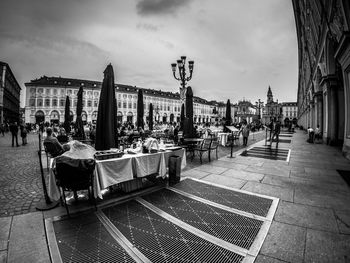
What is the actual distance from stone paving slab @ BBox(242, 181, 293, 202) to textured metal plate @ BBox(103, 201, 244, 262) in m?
2.53

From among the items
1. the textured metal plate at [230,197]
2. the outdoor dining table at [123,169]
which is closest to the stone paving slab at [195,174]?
the textured metal plate at [230,197]

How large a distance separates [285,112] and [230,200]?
144164 mm

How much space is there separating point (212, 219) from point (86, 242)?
7.10 feet

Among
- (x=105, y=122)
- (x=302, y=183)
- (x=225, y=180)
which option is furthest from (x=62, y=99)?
(x=302, y=183)

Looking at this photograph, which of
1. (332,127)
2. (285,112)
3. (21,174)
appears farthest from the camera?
(285,112)

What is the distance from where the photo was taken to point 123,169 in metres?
4.12

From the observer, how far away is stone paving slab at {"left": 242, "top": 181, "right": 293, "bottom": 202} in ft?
13.9

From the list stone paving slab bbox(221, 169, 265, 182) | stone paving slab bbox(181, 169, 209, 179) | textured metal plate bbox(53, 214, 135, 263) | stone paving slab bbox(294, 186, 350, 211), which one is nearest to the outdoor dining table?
textured metal plate bbox(53, 214, 135, 263)

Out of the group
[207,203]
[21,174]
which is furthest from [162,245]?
[21,174]

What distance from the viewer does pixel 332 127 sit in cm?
1270

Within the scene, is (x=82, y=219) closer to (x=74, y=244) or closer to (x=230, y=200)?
(x=74, y=244)

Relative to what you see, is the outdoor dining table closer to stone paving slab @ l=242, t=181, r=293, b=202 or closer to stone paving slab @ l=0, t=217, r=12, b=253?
stone paving slab @ l=0, t=217, r=12, b=253

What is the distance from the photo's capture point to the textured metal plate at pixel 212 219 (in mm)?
2766

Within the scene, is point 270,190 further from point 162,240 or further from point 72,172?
point 72,172
